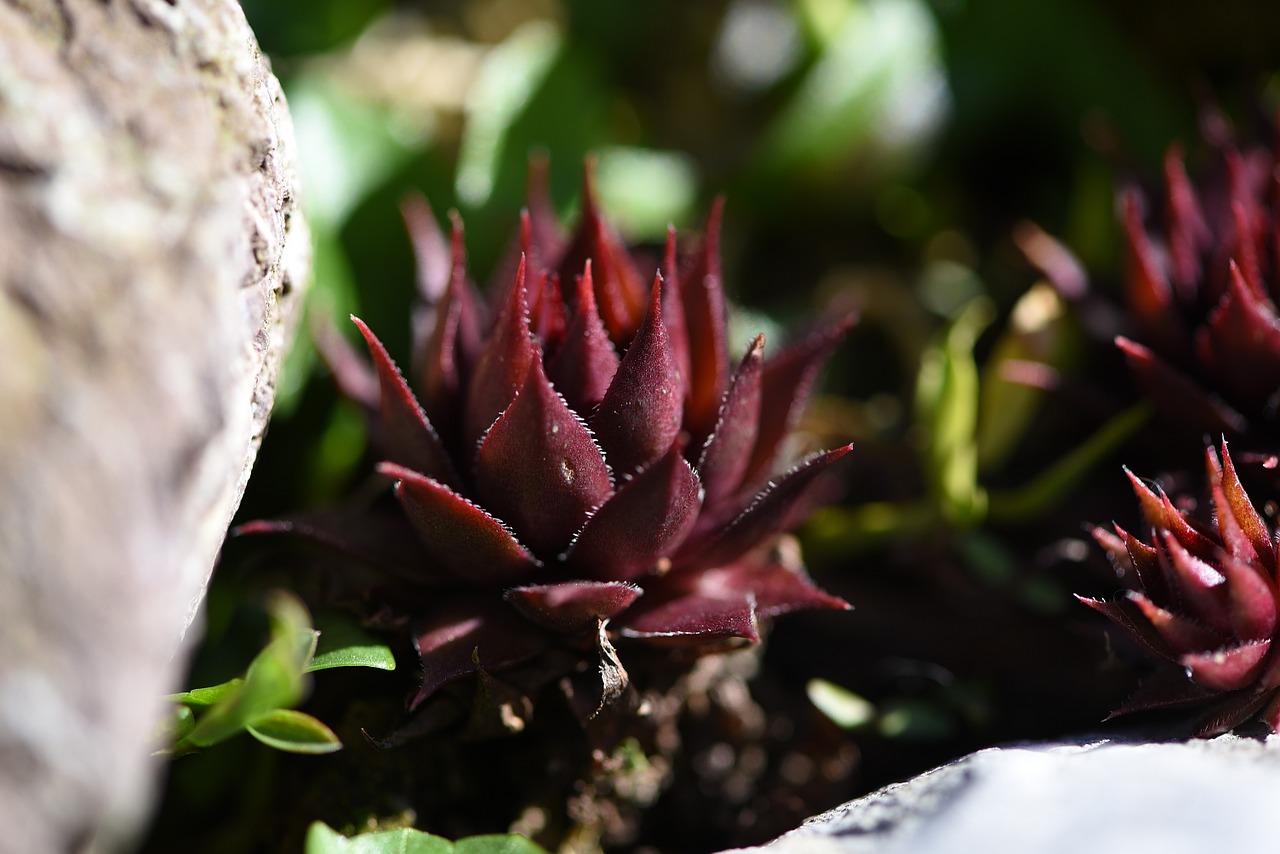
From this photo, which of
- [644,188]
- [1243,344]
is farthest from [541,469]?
[644,188]

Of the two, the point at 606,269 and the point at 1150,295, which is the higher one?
the point at 606,269

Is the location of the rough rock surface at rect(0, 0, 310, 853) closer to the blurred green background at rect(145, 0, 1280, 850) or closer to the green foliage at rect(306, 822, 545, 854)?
the green foliage at rect(306, 822, 545, 854)

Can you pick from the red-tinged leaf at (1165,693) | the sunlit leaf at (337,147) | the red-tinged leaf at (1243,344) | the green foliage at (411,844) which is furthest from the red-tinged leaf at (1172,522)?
the sunlit leaf at (337,147)

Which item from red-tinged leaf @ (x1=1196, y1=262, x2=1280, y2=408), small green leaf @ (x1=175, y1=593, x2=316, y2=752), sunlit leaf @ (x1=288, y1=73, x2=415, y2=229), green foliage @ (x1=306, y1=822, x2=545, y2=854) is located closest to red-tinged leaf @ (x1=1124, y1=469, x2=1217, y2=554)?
red-tinged leaf @ (x1=1196, y1=262, x2=1280, y2=408)

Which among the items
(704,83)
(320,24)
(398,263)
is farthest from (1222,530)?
(320,24)

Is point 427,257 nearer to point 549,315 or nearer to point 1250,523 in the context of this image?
point 549,315
